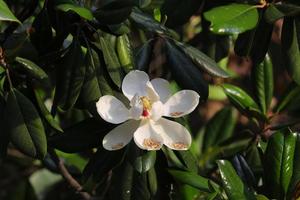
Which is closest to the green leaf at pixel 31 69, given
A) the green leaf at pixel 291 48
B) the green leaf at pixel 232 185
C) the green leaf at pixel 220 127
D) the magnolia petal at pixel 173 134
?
the magnolia petal at pixel 173 134

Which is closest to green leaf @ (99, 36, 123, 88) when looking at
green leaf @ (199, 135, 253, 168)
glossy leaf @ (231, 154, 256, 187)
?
glossy leaf @ (231, 154, 256, 187)

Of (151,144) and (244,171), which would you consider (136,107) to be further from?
(244,171)

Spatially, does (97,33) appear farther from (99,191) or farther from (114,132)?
(99,191)

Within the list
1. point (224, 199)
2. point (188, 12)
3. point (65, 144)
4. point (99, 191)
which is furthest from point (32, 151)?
point (99, 191)

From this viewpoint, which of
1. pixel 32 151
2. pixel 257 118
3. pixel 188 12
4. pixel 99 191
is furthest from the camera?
pixel 99 191

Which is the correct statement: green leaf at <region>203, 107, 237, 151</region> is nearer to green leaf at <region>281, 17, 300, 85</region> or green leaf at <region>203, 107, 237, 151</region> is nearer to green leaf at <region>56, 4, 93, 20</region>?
green leaf at <region>281, 17, 300, 85</region>

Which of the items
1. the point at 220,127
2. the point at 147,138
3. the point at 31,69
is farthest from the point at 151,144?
the point at 220,127
